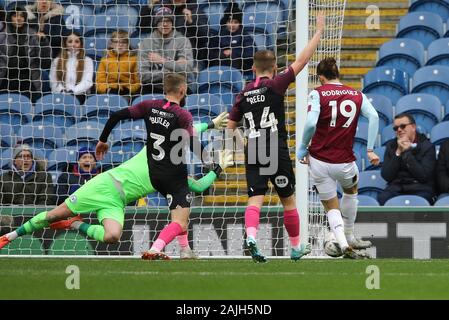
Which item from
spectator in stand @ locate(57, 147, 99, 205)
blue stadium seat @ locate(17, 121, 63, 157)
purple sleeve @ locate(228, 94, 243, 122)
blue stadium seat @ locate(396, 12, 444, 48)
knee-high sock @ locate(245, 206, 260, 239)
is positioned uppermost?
blue stadium seat @ locate(396, 12, 444, 48)

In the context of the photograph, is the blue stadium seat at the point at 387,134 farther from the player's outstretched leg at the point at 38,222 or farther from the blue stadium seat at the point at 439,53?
the player's outstretched leg at the point at 38,222

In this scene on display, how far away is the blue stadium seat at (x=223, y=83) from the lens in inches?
590

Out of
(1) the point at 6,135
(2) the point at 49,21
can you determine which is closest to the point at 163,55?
(2) the point at 49,21

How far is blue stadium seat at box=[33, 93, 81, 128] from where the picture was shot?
15.3 metres

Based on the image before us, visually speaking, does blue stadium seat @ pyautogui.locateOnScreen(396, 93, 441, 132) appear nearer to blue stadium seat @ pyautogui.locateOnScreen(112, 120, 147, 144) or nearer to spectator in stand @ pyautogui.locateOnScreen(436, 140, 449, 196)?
spectator in stand @ pyautogui.locateOnScreen(436, 140, 449, 196)

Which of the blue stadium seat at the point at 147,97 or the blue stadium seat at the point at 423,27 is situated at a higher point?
the blue stadium seat at the point at 423,27

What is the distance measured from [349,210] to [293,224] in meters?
0.78

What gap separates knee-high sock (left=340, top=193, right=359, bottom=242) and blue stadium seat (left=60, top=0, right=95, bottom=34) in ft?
18.0

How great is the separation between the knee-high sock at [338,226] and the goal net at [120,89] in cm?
235

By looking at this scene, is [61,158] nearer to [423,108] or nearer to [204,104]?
[204,104]

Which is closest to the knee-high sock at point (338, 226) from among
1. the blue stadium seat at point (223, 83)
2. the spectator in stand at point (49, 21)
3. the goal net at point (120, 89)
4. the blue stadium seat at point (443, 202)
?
the goal net at point (120, 89)

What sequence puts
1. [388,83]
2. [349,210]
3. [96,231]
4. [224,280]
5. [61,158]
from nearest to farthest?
[224,280] → [96,231] → [349,210] → [61,158] → [388,83]

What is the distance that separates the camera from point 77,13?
16.3 m

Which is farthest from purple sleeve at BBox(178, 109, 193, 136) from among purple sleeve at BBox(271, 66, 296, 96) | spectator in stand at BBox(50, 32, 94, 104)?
spectator in stand at BBox(50, 32, 94, 104)
